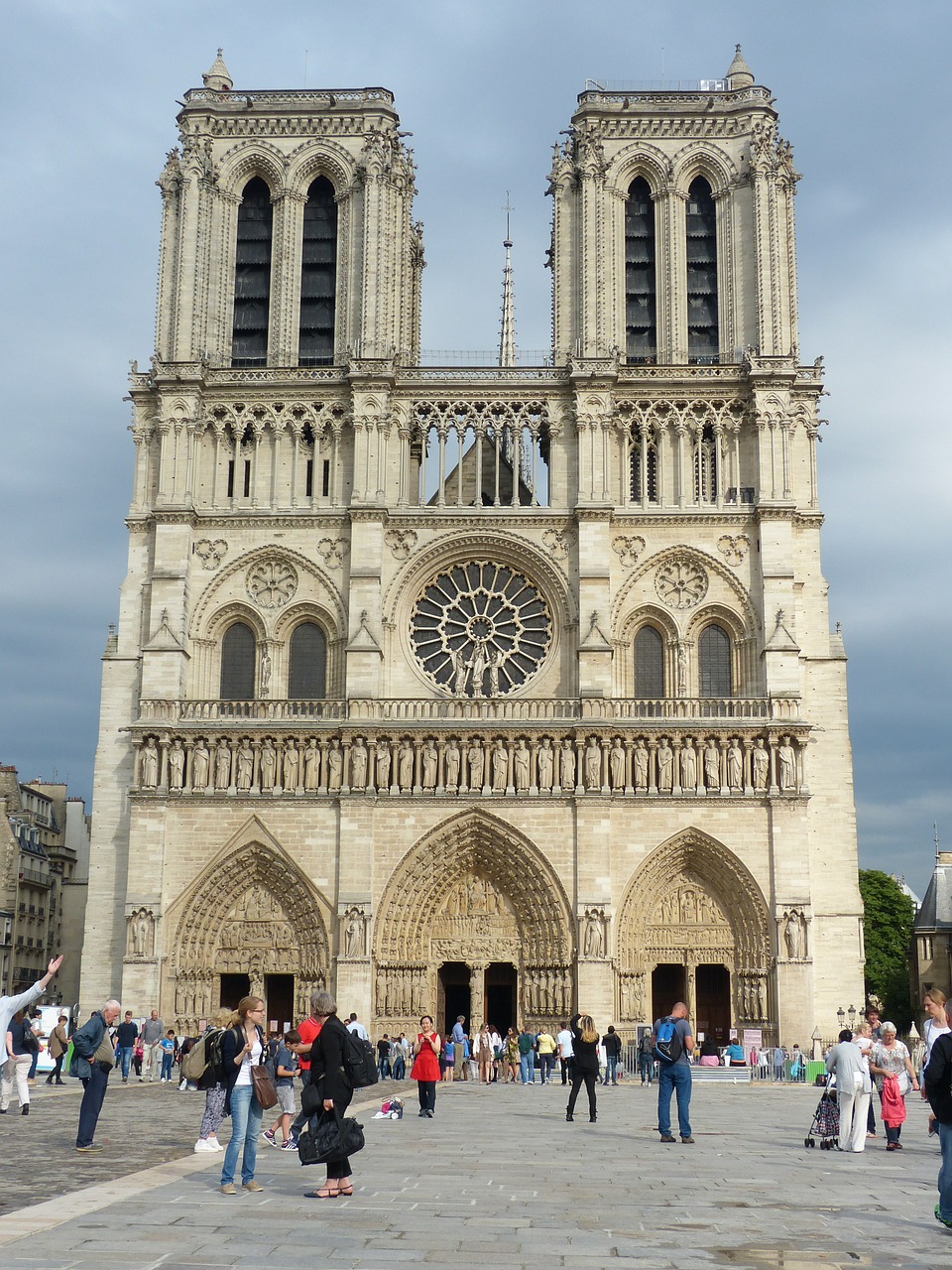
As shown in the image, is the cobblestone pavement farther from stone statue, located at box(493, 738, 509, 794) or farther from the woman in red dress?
stone statue, located at box(493, 738, 509, 794)

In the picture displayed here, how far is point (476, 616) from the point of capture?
37.5 m

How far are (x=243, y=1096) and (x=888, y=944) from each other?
49.6 m

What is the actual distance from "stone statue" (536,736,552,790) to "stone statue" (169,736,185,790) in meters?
8.29

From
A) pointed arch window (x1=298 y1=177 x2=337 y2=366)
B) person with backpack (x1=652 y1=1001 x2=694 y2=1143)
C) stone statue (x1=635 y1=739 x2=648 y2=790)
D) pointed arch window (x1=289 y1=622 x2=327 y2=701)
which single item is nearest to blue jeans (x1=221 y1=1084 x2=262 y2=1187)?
person with backpack (x1=652 y1=1001 x2=694 y2=1143)

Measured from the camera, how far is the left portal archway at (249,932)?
114 ft

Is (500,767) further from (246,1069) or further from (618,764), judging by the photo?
(246,1069)

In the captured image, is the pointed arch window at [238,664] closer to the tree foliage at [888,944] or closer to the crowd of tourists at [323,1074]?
the crowd of tourists at [323,1074]

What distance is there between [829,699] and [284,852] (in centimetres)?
1355

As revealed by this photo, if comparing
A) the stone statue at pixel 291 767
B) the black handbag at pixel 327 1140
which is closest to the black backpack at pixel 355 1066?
the black handbag at pixel 327 1140

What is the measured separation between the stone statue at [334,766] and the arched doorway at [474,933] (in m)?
2.38

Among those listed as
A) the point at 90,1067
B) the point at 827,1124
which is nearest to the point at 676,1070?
the point at 827,1124

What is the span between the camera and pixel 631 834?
113 ft

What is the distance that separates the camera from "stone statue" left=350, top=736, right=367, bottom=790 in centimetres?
3491

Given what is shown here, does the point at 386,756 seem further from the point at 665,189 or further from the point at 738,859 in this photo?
the point at 665,189
